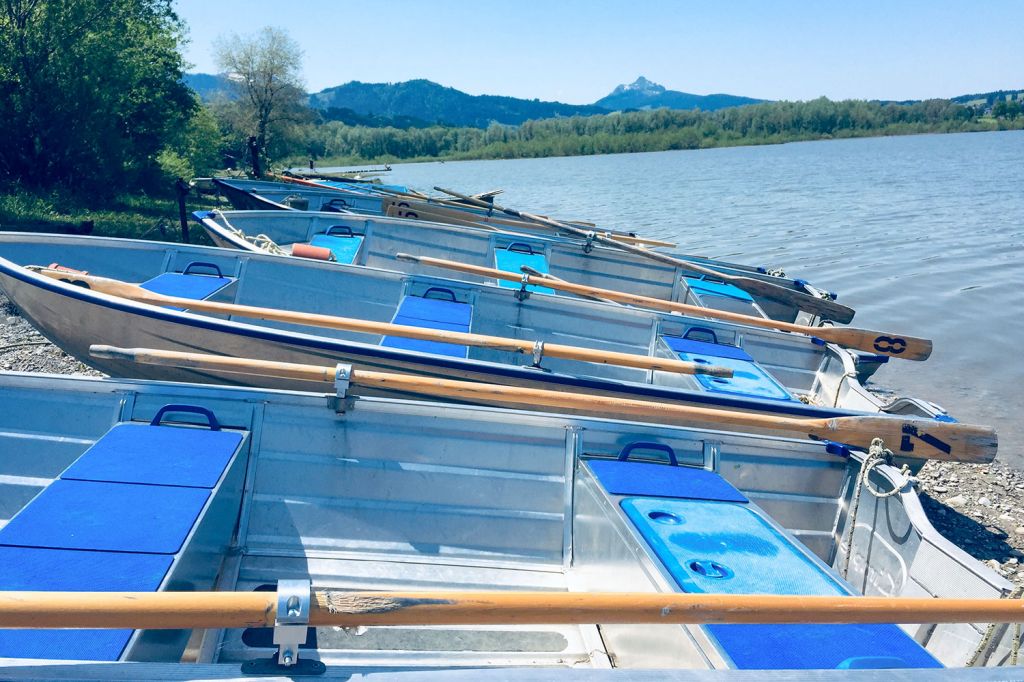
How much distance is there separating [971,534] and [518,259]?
743cm

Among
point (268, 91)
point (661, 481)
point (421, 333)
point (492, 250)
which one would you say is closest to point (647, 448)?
point (661, 481)

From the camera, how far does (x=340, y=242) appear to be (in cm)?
1135

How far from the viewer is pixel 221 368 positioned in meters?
4.48

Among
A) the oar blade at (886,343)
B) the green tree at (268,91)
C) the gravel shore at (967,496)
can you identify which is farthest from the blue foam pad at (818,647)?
the green tree at (268,91)

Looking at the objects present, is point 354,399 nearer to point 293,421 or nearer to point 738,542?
point 293,421

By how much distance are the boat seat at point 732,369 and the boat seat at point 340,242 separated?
558cm

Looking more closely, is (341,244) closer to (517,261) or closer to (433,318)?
(517,261)

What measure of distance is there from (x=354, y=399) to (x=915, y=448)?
4.32m

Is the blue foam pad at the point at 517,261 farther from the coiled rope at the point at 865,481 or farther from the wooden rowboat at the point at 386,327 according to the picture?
the coiled rope at the point at 865,481

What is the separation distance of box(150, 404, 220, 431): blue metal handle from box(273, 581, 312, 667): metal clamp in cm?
251

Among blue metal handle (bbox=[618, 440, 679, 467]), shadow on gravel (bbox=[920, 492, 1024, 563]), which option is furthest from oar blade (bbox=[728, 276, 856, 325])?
blue metal handle (bbox=[618, 440, 679, 467])

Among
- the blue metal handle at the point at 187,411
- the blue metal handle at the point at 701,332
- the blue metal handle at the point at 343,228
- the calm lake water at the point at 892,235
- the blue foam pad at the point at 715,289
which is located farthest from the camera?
the calm lake water at the point at 892,235

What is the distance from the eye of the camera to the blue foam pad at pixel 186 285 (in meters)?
7.14

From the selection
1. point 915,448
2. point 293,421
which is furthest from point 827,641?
point 293,421
